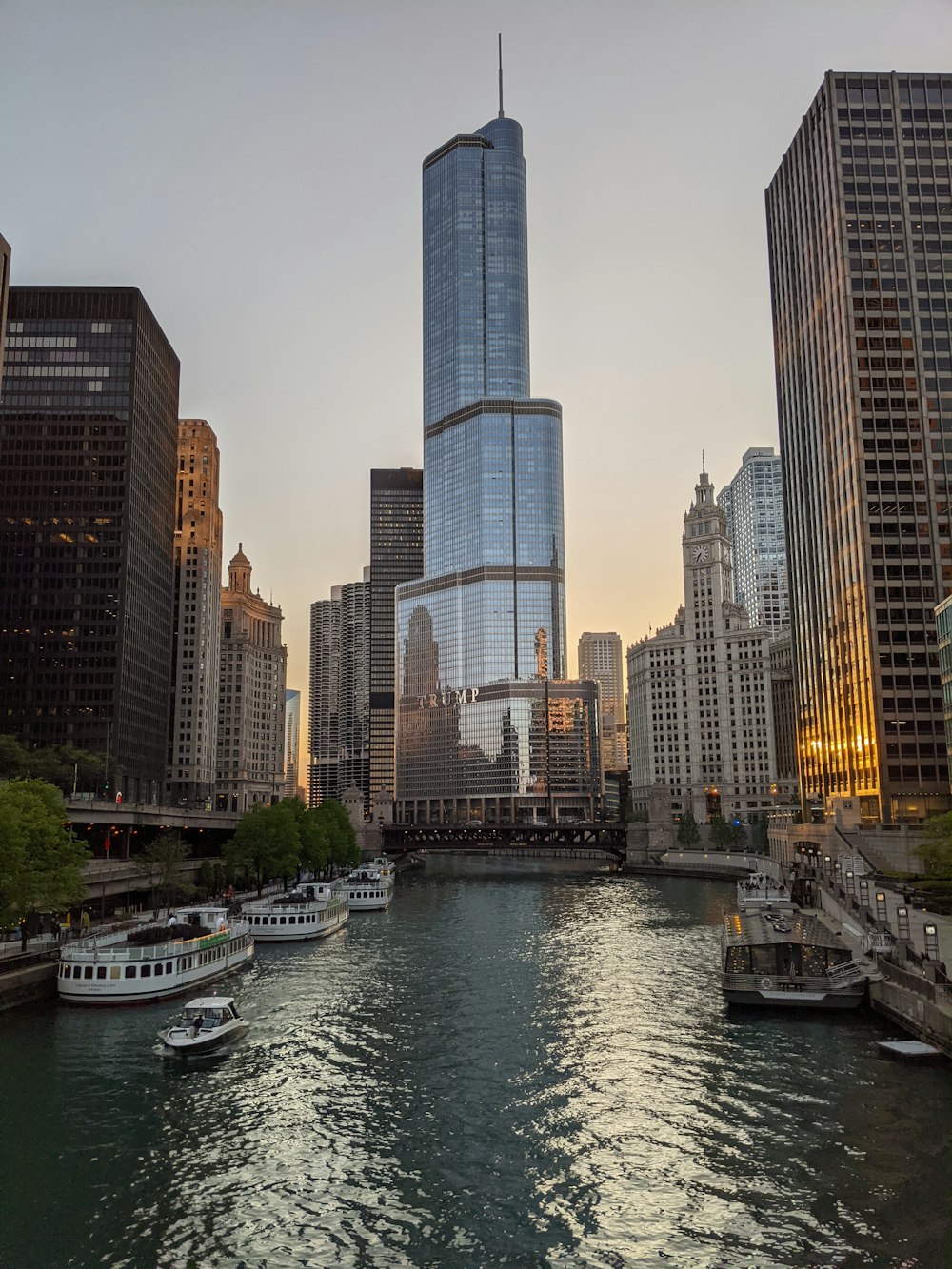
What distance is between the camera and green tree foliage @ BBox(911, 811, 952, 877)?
294 feet

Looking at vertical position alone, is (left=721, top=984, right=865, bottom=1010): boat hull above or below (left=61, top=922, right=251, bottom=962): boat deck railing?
below

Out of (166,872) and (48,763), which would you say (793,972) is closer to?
(166,872)

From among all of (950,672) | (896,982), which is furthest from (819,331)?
(896,982)

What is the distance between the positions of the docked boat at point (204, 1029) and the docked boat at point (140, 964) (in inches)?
419

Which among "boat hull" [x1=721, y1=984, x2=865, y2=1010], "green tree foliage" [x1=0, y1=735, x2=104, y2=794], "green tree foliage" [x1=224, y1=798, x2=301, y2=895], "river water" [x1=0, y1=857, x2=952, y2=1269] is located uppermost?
"green tree foliage" [x1=0, y1=735, x2=104, y2=794]

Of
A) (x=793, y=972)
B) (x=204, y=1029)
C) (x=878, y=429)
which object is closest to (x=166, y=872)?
(x=204, y=1029)

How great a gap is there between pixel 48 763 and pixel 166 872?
55.4 m

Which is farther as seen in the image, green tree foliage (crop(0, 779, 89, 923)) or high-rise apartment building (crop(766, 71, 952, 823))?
high-rise apartment building (crop(766, 71, 952, 823))

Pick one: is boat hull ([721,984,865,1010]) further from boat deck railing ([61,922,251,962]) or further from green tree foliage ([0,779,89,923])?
green tree foliage ([0,779,89,923])

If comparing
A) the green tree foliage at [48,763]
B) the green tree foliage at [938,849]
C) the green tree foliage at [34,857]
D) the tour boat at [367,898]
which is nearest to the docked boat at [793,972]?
the green tree foliage at [938,849]

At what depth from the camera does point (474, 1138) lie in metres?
48.2

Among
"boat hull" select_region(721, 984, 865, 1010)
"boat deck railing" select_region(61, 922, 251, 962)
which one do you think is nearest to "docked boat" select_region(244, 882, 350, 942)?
"boat deck railing" select_region(61, 922, 251, 962)

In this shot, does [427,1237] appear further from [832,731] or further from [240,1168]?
[832,731]

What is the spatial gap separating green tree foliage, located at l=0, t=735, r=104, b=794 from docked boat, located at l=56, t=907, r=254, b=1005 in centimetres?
7540
